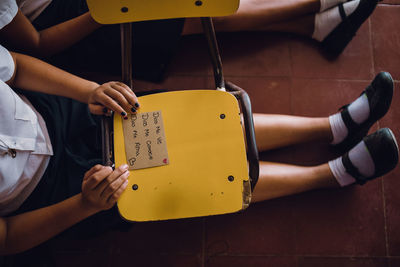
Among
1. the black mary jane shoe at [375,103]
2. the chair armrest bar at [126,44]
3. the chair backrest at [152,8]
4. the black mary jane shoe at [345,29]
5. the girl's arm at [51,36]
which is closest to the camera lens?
the chair backrest at [152,8]

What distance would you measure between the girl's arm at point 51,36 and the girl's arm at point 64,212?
23.3 inches

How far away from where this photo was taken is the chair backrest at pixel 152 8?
2.46ft

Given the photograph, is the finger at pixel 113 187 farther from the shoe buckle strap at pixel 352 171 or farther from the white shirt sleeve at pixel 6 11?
the shoe buckle strap at pixel 352 171

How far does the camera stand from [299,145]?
136 cm

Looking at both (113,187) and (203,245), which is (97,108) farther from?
(203,245)

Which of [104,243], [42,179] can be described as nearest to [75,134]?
[42,179]

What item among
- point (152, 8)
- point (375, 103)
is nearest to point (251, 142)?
point (152, 8)

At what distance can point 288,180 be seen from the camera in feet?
3.80

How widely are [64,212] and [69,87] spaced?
15.1 inches

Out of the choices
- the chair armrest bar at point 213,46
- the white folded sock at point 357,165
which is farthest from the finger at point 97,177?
the white folded sock at point 357,165

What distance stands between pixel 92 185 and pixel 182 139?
0.27m

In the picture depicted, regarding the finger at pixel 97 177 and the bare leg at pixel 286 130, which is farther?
the bare leg at pixel 286 130

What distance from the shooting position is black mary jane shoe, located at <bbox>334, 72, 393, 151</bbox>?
3.69 ft

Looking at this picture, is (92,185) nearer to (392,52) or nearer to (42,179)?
(42,179)
